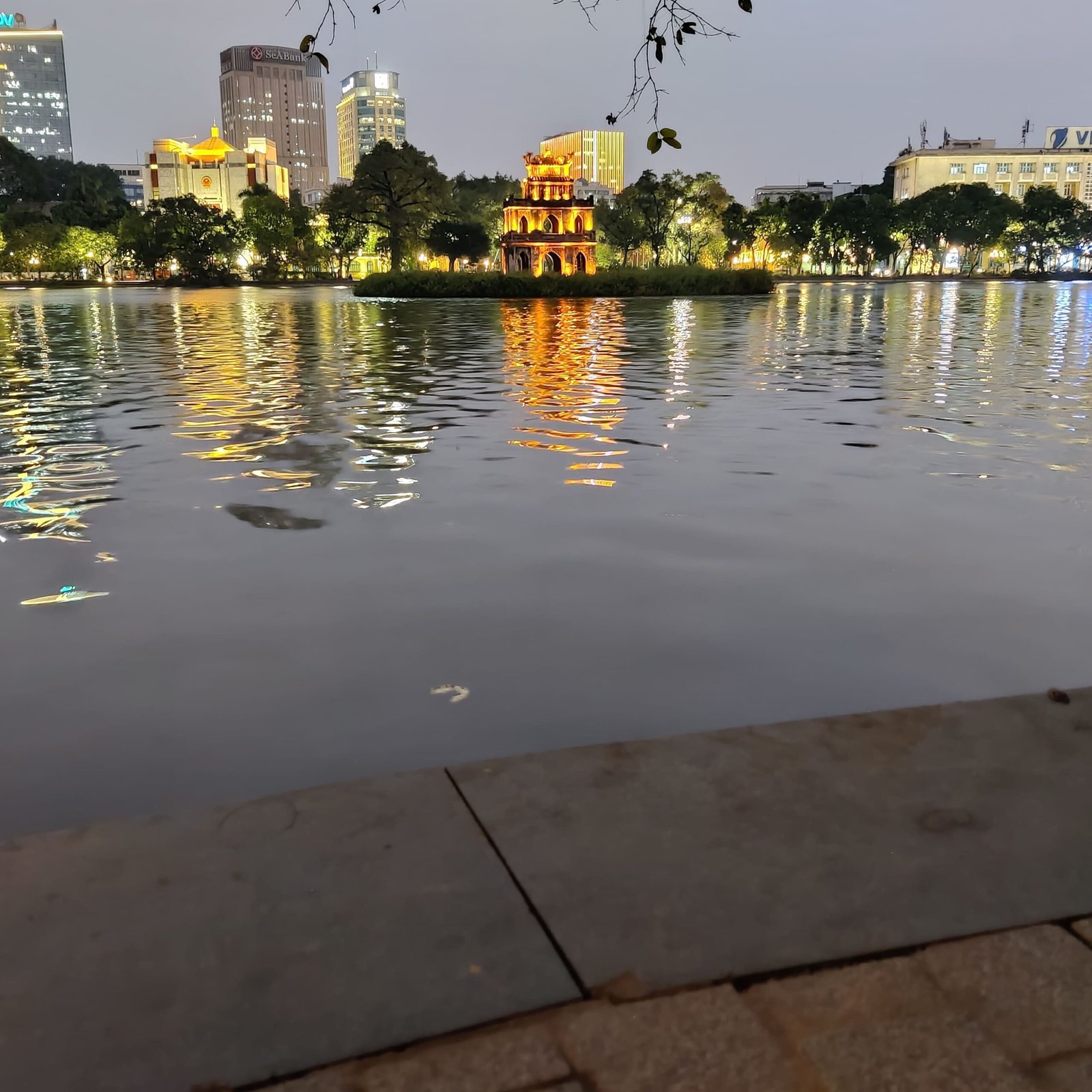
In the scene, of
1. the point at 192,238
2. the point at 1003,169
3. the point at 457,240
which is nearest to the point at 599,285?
the point at 457,240

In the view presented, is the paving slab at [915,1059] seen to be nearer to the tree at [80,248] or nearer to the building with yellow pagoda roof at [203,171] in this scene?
the tree at [80,248]

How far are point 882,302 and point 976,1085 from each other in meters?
59.9

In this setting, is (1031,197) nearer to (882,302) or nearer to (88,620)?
(882,302)

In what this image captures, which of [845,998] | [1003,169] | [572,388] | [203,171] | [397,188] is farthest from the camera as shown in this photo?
[203,171]

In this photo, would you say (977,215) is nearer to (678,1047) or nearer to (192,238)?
(192,238)

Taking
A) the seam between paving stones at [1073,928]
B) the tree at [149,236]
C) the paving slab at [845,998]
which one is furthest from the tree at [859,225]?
the paving slab at [845,998]

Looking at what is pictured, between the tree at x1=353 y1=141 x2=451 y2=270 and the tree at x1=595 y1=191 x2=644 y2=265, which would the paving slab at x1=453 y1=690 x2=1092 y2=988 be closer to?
the tree at x1=353 y1=141 x2=451 y2=270

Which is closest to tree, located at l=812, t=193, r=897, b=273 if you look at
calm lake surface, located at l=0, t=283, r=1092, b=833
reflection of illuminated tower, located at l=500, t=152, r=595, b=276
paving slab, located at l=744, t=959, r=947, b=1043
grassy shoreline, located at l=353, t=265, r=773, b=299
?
reflection of illuminated tower, located at l=500, t=152, r=595, b=276

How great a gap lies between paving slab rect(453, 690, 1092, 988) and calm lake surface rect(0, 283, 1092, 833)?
946mm

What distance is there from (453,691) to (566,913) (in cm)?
228

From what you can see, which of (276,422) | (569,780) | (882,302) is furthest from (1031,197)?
(569,780)

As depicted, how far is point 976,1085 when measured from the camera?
201 cm

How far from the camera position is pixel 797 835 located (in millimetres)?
2926

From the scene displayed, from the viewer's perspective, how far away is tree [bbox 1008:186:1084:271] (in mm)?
130000
